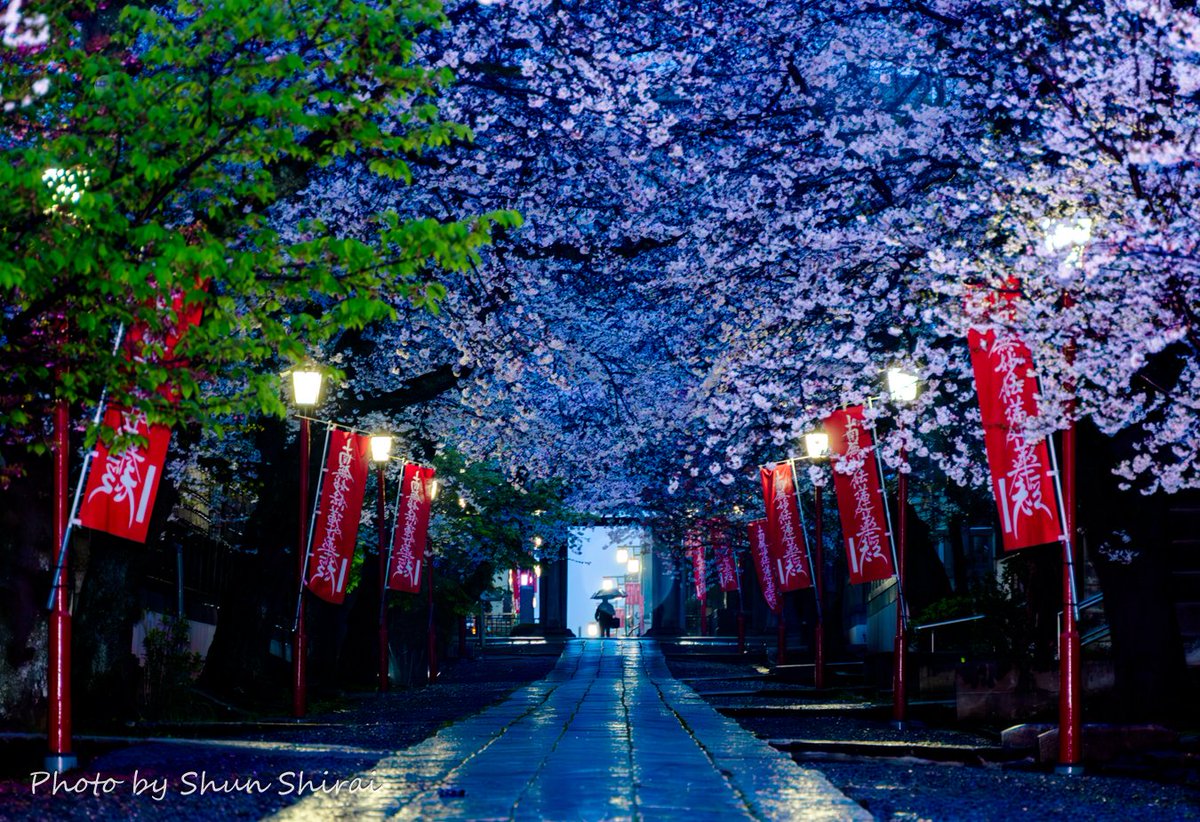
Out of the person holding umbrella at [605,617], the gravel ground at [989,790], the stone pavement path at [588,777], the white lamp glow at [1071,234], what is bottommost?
the gravel ground at [989,790]

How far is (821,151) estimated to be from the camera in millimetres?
18266

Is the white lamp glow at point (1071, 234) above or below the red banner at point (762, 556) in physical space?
above

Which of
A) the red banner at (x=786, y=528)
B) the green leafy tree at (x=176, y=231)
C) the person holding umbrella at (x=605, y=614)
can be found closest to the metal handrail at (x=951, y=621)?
the red banner at (x=786, y=528)

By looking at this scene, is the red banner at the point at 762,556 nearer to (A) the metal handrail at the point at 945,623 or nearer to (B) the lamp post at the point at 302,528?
(A) the metal handrail at the point at 945,623

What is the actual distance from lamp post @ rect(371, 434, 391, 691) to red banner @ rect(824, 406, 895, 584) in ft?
28.6

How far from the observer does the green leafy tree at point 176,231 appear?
406 inches

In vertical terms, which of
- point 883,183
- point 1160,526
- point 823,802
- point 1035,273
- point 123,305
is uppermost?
point 883,183

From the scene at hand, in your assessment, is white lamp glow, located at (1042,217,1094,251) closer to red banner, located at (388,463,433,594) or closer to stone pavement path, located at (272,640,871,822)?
stone pavement path, located at (272,640,871,822)

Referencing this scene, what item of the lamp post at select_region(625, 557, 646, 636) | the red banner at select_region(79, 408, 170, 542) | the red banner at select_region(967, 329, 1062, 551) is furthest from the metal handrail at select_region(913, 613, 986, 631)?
the lamp post at select_region(625, 557, 646, 636)

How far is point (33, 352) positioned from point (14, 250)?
864 millimetres

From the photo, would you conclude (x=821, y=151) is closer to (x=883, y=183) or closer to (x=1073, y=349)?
(x=883, y=183)

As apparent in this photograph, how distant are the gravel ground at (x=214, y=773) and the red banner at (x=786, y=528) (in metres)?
10.1

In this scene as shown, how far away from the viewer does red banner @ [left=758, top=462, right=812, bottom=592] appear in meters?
29.1

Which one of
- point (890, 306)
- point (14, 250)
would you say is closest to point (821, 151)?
point (890, 306)
